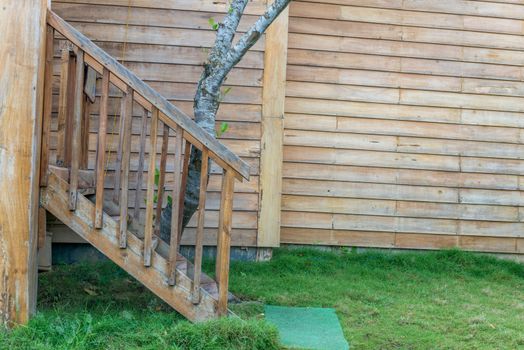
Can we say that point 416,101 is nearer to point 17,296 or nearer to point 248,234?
point 248,234

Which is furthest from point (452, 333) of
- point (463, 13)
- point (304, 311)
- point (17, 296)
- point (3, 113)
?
point (463, 13)

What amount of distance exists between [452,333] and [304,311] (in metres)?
1.13

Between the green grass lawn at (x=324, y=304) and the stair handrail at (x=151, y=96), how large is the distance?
1.10m

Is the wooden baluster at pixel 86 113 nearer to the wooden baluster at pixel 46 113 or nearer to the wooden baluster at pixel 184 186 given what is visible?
the wooden baluster at pixel 46 113

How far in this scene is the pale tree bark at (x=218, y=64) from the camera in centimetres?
455

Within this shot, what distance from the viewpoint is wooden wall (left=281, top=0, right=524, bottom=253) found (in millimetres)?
6590

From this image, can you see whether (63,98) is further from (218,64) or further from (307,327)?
(307,327)

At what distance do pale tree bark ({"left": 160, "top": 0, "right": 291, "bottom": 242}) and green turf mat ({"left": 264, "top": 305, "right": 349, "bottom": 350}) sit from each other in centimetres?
111

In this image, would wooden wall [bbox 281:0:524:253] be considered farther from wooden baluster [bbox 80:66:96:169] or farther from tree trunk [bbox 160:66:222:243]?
wooden baluster [bbox 80:66:96:169]

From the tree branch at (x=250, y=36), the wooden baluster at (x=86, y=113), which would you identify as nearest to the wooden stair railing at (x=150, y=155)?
the tree branch at (x=250, y=36)

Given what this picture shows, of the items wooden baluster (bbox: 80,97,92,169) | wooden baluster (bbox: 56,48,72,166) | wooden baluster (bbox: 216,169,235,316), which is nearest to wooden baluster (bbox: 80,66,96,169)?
wooden baluster (bbox: 80,97,92,169)

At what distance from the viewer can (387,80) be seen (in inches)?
266

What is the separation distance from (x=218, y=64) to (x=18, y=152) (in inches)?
63.2

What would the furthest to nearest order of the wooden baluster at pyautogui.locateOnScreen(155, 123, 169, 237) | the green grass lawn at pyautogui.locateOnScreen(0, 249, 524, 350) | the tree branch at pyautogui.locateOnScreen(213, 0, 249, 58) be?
the tree branch at pyautogui.locateOnScreen(213, 0, 249, 58) < the wooden baluster at pyautogui.locateOnScreen(155, 123, 169, 237) < the green grass lawn at pyautogui.locateOnScreen(0, 249, 524, 350)
